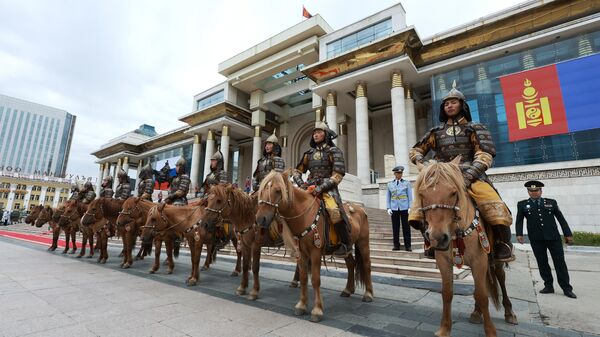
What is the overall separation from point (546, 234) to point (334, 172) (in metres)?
4.36

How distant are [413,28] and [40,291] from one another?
2176 centimetres

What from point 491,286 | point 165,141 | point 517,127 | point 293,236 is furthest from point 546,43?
point 165,141

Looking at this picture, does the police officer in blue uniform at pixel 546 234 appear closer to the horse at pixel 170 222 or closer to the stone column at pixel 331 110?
the horse at pixel 170 222

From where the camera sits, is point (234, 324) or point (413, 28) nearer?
point (234, 324)

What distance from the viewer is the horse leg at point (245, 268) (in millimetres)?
5035

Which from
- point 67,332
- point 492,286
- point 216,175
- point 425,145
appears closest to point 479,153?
point 425,145

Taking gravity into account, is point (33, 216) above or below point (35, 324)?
above

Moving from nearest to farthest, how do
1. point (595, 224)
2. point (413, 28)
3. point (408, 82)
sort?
point (595, 224) < point (413, 28) < point (408, 82)

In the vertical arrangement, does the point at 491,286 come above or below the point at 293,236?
below

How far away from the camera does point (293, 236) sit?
413 cm

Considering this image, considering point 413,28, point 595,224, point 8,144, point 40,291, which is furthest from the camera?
point 8,144

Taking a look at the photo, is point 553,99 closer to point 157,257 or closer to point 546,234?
point 546,234

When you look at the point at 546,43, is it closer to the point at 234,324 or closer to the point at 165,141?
the point at 234,324

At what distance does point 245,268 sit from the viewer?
5.20 metres
